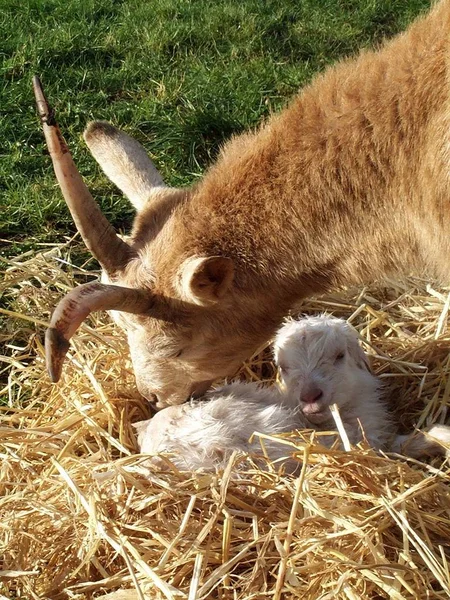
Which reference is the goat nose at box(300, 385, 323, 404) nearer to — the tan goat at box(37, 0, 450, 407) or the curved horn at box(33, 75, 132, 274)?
the tan goat at box(37, 0, 450, 407)

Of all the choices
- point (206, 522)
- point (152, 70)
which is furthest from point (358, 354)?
point (152, 70)

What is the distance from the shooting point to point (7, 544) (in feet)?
12.5

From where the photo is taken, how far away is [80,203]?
3777 millimetres

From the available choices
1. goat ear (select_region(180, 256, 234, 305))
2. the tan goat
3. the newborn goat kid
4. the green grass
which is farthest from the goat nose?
the green grass

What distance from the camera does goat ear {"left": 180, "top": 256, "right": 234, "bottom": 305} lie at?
3713mm

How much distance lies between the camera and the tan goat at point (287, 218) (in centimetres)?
364

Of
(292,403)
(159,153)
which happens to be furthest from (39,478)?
(159,153)

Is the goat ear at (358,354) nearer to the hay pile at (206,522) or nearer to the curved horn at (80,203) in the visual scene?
the hay pile at (206,522)

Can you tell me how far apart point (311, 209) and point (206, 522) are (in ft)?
4.91

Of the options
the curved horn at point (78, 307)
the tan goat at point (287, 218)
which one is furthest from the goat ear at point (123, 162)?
the curved horn at point (78, 307)

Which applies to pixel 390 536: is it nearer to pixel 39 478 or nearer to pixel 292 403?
pixel 292 403

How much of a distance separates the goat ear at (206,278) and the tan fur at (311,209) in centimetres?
2

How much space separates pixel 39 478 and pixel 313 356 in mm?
1590

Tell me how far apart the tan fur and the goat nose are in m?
0.43
